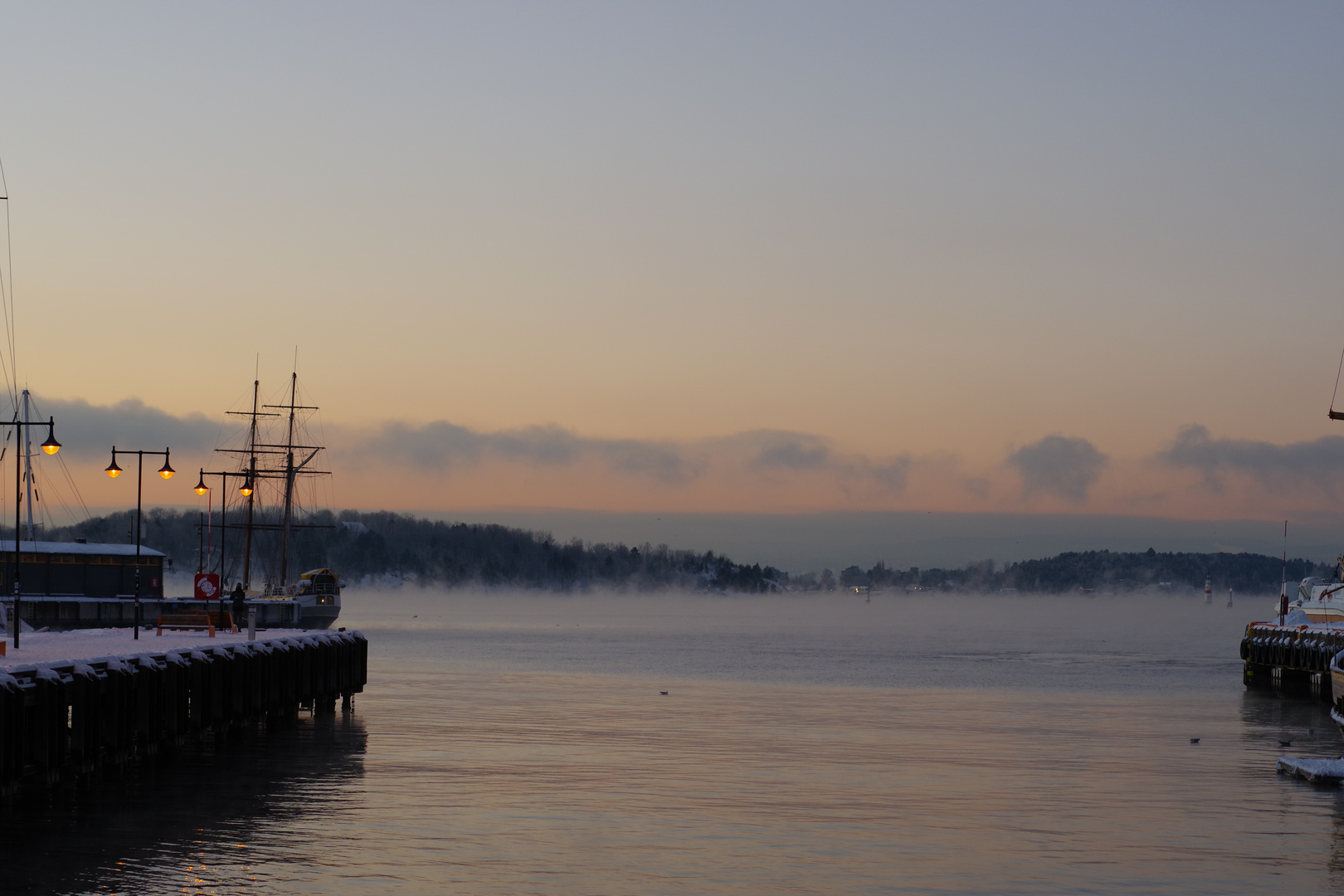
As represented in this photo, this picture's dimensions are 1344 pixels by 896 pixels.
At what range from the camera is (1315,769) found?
1321 inches

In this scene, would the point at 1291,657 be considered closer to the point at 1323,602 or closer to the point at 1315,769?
the point at 1323,602

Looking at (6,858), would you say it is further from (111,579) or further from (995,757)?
(111,579)

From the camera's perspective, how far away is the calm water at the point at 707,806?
22.5 metres

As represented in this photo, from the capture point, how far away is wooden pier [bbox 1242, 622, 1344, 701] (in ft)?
228

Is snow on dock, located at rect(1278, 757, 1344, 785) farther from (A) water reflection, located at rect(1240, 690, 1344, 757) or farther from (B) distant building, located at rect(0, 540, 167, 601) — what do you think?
(B) distant building, located at rect(0, 540, 167, 601)

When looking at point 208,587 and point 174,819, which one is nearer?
point 174,819

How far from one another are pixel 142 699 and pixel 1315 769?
2537cm

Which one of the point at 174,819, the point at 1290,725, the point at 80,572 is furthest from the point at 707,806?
the point at 80,572

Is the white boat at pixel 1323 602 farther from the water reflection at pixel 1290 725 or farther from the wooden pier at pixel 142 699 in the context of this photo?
the wooden pier at pixel 142 699

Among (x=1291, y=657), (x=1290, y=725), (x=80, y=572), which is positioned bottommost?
(x=1290, y=725)

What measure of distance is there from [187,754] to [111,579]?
73.4 metres

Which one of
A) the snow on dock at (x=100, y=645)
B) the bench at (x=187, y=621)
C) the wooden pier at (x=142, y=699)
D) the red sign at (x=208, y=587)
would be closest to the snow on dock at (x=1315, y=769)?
the wooden pier at (x=142, y=699)

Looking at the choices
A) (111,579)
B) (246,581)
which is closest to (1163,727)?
(111,579)

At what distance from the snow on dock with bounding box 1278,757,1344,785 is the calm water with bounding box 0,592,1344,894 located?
2.03 ft
